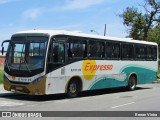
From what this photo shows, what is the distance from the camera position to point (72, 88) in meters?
19.6

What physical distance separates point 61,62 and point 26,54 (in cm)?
159

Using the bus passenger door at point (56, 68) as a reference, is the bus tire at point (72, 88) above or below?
below

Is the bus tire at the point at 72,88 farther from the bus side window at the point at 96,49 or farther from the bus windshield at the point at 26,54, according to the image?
the bus windshield at the point at 26,54

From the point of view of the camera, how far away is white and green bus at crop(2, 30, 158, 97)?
17.7m

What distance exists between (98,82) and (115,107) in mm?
5836

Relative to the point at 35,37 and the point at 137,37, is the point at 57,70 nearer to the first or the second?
the point at 35,37

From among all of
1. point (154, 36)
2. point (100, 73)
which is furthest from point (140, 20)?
point (100, 73)

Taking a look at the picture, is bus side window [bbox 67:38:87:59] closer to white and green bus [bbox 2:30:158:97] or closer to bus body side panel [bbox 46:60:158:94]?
white and green bus [bbox 2:30:158:97]

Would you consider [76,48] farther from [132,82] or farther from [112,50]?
[132,82]

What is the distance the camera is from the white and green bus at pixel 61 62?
1770cm

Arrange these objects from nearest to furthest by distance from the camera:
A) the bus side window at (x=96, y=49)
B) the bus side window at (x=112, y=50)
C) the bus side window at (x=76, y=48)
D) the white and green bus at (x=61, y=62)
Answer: the white and green bus at (x=61, y=62) → the bus side window at (x=76, y=48) → the bus side window at (x=96, y=49) → the bus side window at (x=112, y=50)

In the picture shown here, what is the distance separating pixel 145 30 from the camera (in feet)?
163

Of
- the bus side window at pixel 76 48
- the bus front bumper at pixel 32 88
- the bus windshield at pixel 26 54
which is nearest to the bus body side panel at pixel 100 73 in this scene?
the bus front bumper at pixel 32 88

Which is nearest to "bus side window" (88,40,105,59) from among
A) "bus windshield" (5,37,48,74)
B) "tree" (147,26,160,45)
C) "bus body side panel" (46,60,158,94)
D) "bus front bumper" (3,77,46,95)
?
"bus body side panel" (46,60,158,94)
